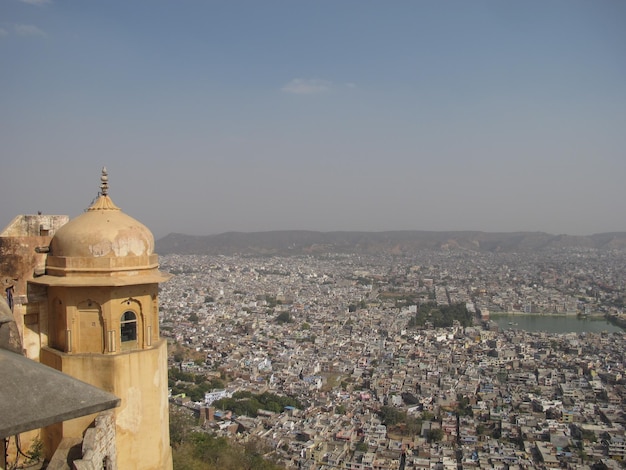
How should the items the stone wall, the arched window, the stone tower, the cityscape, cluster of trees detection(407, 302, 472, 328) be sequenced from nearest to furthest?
the stone wall → the stone tower → the arched window → the cityscape → cluster of trees detection(407, 302, 472, 328)

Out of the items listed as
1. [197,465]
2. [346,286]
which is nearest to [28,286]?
[197,465]

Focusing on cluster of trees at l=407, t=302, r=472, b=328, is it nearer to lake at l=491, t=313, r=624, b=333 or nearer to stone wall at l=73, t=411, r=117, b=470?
lake at l=491, t=313, r=624, b=333

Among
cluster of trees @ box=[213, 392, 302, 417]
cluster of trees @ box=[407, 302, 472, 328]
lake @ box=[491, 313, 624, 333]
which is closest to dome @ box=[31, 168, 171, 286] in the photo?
cluster of trees @ box=[213, 392, 302, 417]

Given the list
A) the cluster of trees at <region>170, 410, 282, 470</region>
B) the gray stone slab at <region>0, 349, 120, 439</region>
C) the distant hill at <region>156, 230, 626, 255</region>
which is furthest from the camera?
the distant hill at <region>156, 230, 626, 255</region>

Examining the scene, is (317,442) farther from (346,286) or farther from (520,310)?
(346,286)

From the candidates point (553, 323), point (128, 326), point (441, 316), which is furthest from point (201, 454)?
point (553, 323)

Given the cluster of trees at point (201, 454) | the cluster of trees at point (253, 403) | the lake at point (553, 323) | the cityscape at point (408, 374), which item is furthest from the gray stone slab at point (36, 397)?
the lake at point (553, 323)
